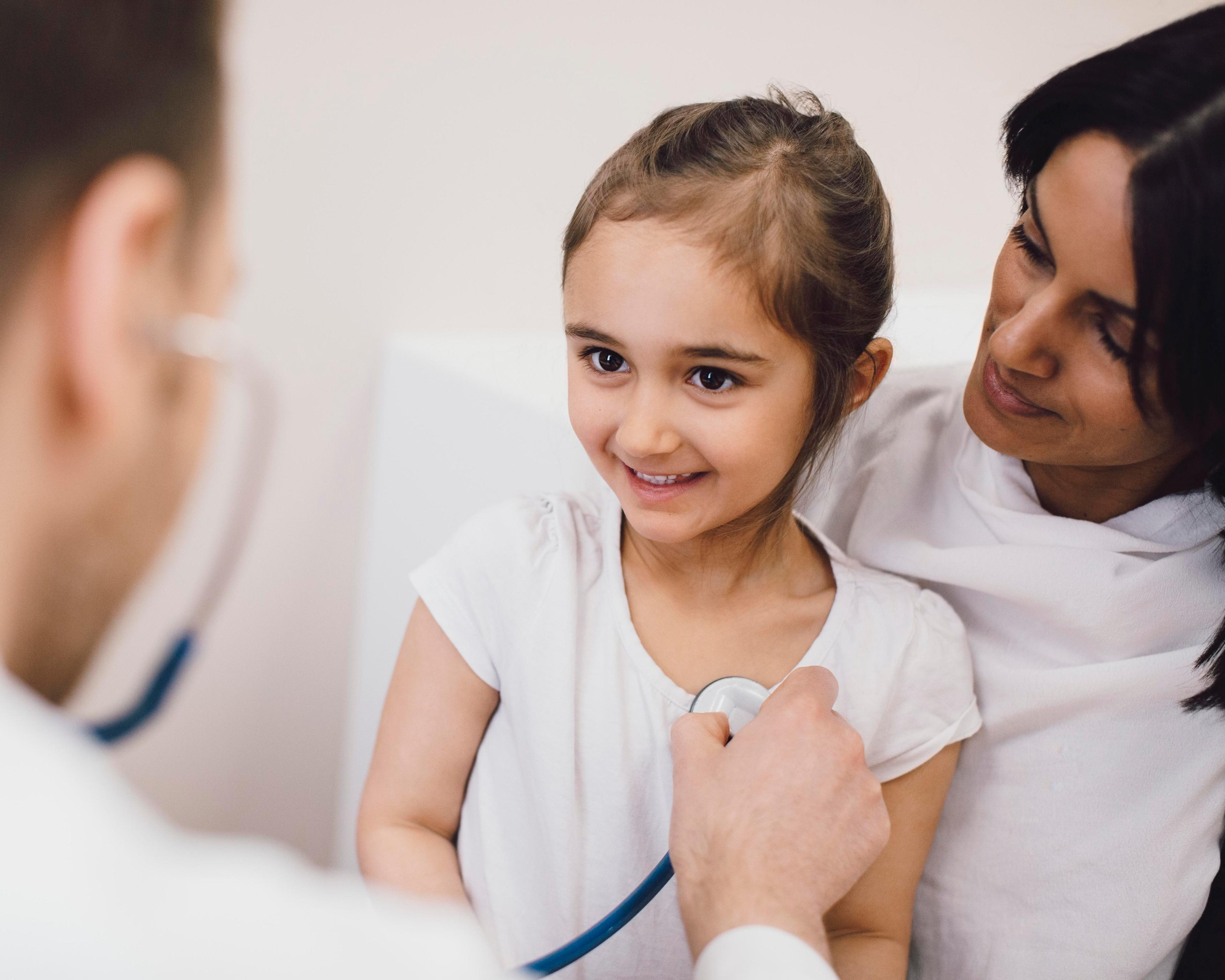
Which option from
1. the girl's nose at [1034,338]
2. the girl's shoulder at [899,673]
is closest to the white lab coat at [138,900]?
A: the girl's shoulder at [899,673]

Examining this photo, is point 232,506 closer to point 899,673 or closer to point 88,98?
point 88,98

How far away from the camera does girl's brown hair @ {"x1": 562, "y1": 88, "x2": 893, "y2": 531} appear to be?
2.54 ft

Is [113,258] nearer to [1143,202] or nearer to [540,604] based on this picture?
[540,604]

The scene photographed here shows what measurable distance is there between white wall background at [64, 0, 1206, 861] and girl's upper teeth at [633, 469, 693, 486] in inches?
16.7

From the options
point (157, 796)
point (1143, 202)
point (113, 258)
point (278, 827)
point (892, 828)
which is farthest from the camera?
point (278, 827)

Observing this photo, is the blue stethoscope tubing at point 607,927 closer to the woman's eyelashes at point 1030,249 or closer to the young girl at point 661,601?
the young girl at point 661,601

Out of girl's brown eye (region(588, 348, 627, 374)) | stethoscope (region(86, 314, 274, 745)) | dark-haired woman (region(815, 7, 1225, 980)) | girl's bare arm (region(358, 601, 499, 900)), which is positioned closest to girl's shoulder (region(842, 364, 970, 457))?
dark-haired woman (region(815, 7, 1225, 980))

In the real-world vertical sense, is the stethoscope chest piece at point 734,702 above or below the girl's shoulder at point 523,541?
below

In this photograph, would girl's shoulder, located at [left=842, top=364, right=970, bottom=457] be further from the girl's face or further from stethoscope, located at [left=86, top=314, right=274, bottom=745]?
stethoscope, located at [left=86, top=314, right=274, bottom=745]

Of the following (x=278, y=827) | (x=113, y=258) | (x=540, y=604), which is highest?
(x=113, y=258)

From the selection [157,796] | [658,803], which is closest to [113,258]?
[658,803]

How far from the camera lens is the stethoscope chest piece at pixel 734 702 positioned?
853mm

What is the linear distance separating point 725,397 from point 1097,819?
55 centimetres

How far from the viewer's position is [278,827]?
57.0 inches
